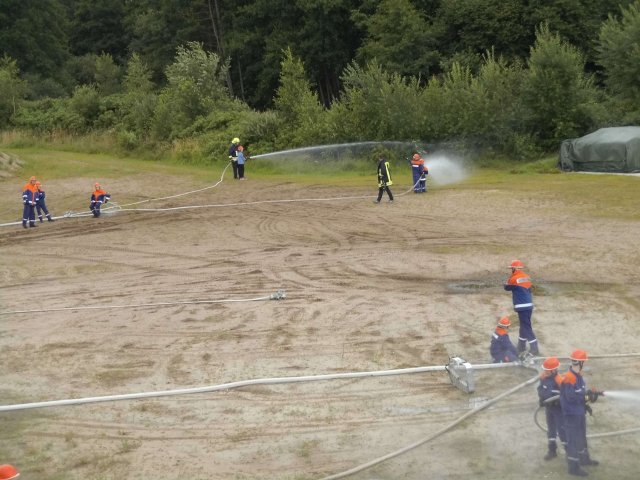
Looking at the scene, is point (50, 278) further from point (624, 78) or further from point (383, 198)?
point (624, 78)

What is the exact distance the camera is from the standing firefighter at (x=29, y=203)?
84.6 ft

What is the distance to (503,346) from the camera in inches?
493

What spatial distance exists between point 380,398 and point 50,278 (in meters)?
11.0

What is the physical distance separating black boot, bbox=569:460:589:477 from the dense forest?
28137mm

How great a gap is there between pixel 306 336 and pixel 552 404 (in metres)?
5.45

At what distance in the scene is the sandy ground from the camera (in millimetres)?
10188

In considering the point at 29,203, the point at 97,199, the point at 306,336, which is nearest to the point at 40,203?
the point at 29,203

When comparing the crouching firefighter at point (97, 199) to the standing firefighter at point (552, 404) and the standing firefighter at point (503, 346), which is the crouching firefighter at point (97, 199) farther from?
the standing firefighter at point (552, 404)

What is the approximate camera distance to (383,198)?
27641 mm

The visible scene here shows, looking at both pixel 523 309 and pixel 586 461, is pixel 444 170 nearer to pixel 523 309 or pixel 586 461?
pixel 523 309

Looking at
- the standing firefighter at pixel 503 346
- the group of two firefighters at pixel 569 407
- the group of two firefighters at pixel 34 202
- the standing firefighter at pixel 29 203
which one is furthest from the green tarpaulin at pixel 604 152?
the group of two firefighters at pixel 569 407

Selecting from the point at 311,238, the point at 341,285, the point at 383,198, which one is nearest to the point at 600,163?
the point at 383,198

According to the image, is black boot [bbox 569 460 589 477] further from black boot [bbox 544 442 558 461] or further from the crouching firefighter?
the crouching firefighter

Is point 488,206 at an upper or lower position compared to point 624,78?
lower
